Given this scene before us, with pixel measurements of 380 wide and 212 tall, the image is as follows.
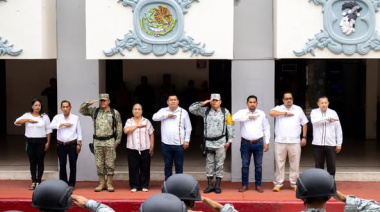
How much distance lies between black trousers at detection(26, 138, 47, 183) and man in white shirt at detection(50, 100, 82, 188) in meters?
0.32

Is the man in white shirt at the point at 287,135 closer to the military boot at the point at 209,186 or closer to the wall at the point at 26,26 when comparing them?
the military boot at the point at 209,186

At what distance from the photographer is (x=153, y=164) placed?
14.3 m

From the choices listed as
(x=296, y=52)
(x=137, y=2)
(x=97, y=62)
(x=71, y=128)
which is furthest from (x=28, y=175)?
(x=296, y=52)

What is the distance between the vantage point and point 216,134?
12109 mm

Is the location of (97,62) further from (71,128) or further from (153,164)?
(153,164)

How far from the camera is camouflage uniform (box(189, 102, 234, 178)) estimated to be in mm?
12109

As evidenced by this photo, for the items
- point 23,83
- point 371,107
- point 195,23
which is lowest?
point 371,107

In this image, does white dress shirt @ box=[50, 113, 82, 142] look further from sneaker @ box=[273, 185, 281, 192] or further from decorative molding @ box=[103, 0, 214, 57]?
sneaker @ box=[273, 185, 281, 192]

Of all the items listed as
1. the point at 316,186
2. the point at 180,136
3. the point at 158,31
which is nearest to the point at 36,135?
the point at 180,136

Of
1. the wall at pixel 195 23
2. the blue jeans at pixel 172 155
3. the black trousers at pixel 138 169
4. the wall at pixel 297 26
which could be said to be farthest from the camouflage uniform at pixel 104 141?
the wall at pixel 297 26

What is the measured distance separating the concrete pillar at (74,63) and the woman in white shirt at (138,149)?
4.05 feet

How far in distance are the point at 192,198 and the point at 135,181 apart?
6.94 meters

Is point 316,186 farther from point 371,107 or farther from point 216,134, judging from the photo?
point 371,107

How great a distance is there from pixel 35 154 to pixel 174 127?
8.28 ft
